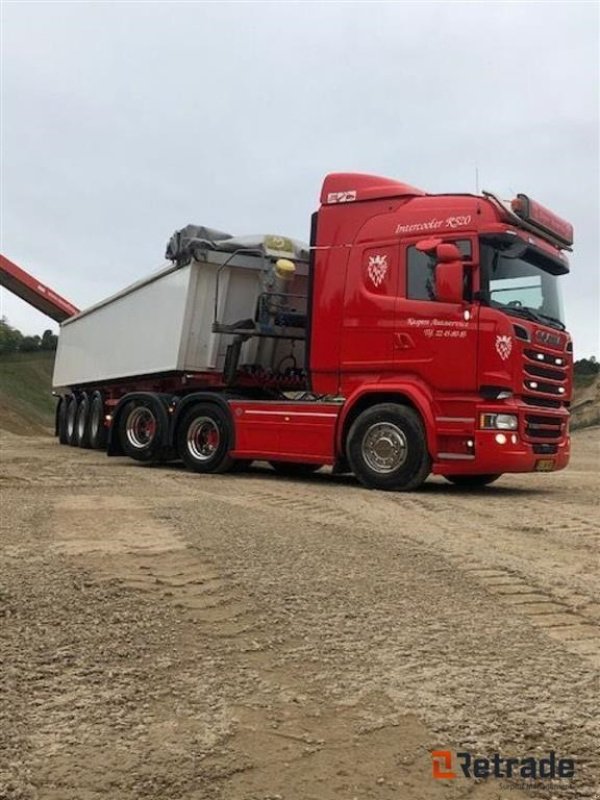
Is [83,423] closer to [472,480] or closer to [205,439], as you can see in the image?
[205,439]

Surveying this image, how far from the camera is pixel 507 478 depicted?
12.6m

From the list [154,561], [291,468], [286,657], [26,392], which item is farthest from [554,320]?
[26,392]

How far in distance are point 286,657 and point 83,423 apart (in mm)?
14273

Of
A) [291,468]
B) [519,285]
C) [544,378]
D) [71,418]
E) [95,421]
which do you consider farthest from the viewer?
[71,418]

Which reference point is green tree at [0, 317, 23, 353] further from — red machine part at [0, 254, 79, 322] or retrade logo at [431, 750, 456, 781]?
retrade logo at [431, 750, 456, 781]

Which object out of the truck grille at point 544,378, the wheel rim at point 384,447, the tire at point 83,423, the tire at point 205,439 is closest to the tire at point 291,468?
the tire at point 205,439

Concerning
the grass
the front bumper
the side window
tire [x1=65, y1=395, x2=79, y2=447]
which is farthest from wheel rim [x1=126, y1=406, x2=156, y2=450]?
the grass

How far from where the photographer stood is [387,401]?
380 inches

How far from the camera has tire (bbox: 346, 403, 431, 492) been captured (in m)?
9.23

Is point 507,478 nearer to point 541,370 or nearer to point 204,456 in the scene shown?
point 541,370

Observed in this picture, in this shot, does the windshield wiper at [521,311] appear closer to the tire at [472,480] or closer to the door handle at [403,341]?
the door handle at [403,341]

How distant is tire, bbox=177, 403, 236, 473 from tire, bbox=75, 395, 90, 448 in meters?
5.34

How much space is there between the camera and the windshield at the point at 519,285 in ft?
29.3

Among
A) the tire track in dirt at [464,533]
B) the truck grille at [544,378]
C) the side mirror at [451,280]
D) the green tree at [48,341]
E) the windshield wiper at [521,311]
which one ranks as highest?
the green tree at [48,341]
